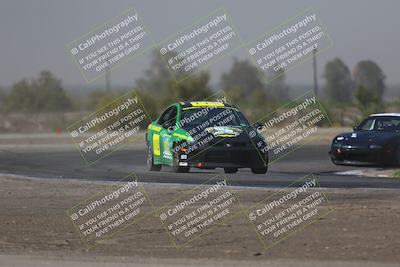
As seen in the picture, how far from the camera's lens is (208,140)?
21.0m

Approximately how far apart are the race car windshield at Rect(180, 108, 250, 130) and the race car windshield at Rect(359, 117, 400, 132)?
4.65m

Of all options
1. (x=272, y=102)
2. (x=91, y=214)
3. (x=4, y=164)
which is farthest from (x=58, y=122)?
(x=91, y=214)

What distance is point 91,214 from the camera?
15.3 meters

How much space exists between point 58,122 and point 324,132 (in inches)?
700

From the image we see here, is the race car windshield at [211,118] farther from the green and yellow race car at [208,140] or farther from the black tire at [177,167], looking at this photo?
the black tire at [177,167]

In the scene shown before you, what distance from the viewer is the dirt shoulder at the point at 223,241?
1115cm

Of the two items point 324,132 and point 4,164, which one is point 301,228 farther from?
point 324,132

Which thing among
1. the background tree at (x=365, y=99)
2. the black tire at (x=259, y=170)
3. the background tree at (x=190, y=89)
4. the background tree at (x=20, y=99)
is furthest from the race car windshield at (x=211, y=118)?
the background tree at (x=20, y=99)

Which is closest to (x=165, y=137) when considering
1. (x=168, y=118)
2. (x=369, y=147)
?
(x=168, y=118)

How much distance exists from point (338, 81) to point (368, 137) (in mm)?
84595

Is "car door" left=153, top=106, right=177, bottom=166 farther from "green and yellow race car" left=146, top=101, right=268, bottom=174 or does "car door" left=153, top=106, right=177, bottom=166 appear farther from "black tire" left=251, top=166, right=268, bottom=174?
"black tire" left=251, top=166, right=268, bottom=174

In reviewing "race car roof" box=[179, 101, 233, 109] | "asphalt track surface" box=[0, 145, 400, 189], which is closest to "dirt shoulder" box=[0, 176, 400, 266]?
"asphalt track surface" box=[0, 145, 400, 189]

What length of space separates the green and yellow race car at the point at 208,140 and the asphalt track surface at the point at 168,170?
310 mm

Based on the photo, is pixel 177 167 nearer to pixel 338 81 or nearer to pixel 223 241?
pixel 223 241
